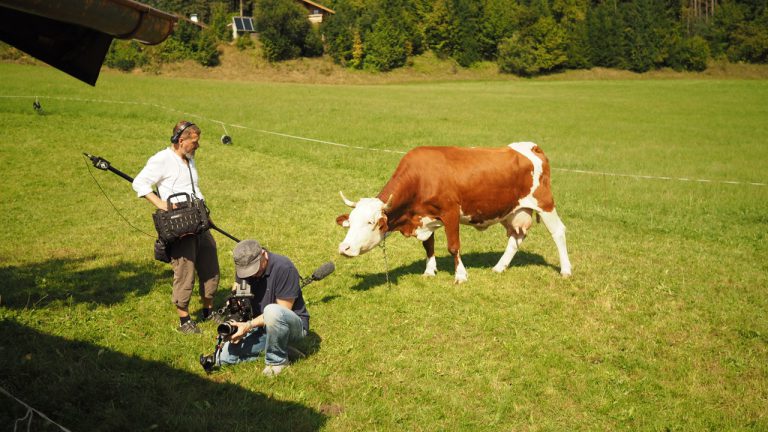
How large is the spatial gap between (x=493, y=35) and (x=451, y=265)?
68.3 metres

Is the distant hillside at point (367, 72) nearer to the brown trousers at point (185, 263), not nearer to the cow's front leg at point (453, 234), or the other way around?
the cow's front leg at point (453, 234)

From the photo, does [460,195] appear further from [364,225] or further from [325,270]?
[325,270]

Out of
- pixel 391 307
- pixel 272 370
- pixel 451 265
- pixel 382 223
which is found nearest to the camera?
pixel 272 370

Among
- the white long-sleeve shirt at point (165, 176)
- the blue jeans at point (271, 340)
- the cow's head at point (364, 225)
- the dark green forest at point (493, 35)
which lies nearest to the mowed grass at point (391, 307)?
the blue jeans at point (271, 340)

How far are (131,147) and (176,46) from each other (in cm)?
4310

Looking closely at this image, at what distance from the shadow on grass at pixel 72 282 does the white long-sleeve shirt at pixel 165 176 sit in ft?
7.60

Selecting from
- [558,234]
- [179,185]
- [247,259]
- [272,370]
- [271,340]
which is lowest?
[558,234]

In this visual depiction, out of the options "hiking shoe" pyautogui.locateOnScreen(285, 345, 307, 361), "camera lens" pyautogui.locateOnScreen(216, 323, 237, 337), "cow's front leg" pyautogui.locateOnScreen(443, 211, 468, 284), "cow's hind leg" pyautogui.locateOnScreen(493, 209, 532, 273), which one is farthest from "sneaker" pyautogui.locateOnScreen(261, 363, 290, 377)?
"cow's hind leg" pyautogui.locateOnScreen(493, 209, 532, 273)

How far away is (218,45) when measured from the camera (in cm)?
6581

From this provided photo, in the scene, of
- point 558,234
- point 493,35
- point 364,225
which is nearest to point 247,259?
point 364,225

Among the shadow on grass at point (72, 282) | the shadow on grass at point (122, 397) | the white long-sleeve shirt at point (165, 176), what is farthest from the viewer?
the shadow on grass at point (72, 282)

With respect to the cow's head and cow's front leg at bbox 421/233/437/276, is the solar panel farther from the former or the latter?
the cow's head

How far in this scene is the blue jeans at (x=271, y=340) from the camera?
6566 millimetres

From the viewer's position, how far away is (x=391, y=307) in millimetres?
9156
